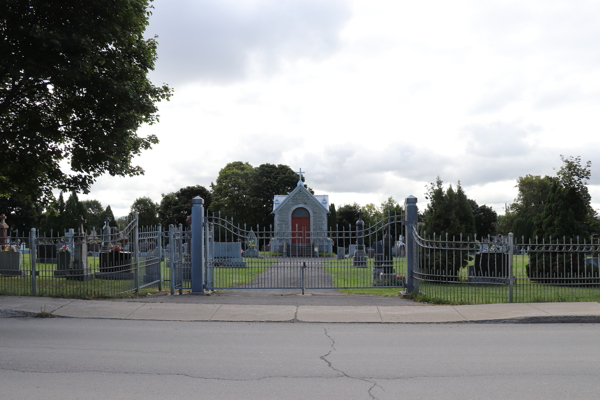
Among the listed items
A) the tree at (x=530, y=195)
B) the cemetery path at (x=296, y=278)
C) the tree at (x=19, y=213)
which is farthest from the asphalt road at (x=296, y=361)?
the tree at (x=530, y=195)

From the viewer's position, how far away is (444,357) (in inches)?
300

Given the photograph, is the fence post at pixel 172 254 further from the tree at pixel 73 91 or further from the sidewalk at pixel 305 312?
the tree at pixel 73 91

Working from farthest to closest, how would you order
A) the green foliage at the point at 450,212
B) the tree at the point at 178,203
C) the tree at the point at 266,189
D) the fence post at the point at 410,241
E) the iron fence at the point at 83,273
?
the tree at the point at 178,203 < the tree at the point at 266,189 < the green foliage at the point at 450,212 < the fence post at the point at 410,241 < the iron fence at the point at 83,273

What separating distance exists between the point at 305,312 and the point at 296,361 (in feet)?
14.5

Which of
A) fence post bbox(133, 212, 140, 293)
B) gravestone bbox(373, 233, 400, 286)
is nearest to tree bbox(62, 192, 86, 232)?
fence post bbox(133, 212, 140, 293)

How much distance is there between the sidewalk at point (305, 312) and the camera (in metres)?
10.9

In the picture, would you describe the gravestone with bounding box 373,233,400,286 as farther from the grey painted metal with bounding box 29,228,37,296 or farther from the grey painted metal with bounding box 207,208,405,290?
the grey painted metal with bounding box 29,228,37,296

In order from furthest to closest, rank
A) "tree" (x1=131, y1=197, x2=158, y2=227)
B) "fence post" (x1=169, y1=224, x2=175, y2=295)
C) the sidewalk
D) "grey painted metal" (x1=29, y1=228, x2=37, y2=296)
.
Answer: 1. "tree" (x1=131, y1=197, x2=158, y2=227)
2. "fence post" (x1=169, y1=224, x2=175, y2=295)
3. "grey painted metal" (x1=29, y1=228, x2=37, y2=296)
4. the sidewalk

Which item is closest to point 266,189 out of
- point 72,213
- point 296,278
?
point 72,213

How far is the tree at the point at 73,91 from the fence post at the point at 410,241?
28.9 ft

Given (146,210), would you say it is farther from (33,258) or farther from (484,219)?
(33,258)

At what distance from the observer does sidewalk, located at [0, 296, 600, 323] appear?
10914 mm

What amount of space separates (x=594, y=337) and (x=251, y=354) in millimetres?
5787

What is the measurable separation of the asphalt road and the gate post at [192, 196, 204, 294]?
12.8 ft
